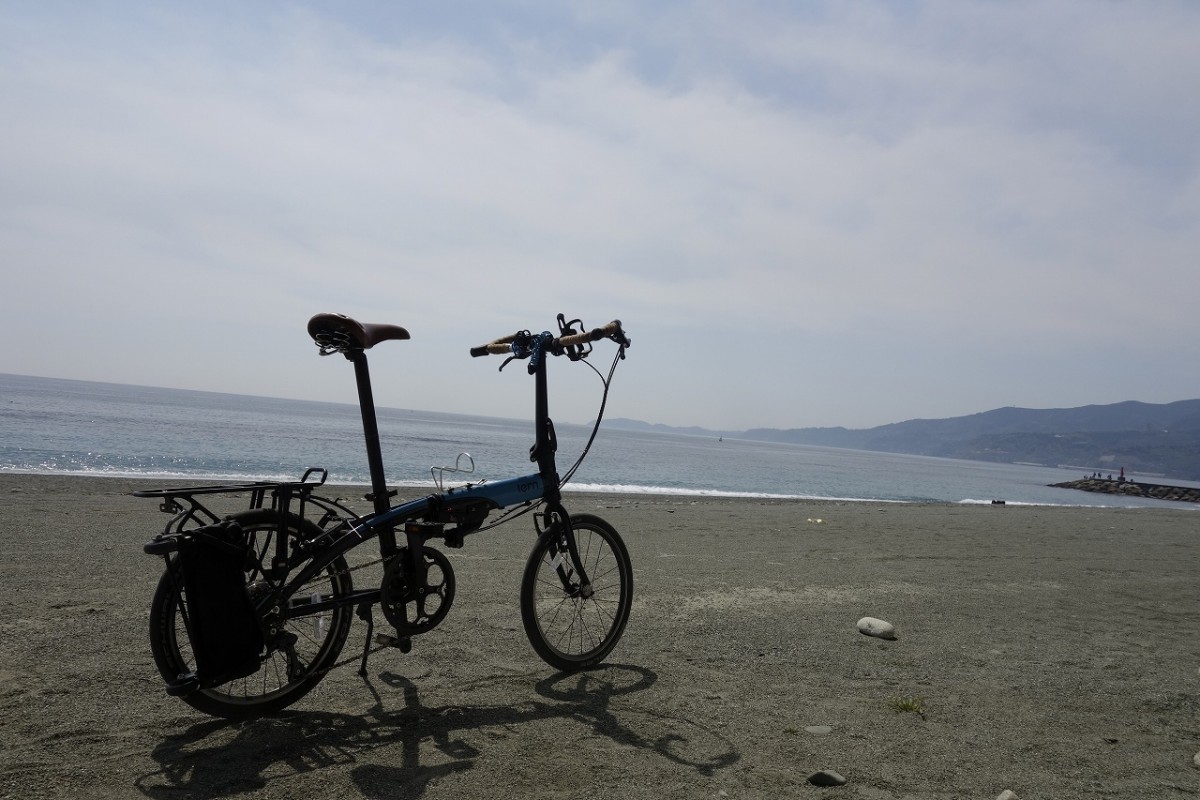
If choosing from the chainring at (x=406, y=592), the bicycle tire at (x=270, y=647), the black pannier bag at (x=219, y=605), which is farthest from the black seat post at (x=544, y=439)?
the black pannier bag at (x=219, y=605)

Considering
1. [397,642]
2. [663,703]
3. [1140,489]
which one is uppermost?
[397,642]

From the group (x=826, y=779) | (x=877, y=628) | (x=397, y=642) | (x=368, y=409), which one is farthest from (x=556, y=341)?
(x=877, y=628)

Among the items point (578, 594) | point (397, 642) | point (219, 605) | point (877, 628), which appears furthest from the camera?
point (877, 628)

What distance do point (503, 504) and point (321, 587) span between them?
1077 millimetres

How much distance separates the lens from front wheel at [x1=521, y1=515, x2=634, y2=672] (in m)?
4.20

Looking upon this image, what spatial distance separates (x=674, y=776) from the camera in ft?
10.0

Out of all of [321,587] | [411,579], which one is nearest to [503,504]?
[411,579]

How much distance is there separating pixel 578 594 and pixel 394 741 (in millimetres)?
1475

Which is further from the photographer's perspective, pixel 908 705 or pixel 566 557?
pixel 566 557

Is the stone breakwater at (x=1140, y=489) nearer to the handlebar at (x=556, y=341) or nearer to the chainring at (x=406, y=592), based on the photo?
the handlebar at (x=556, y=341)

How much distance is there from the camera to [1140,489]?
243 feet

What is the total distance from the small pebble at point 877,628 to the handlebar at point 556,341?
3.01 meters

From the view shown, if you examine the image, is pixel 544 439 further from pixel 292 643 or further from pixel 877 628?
pixel 877 628

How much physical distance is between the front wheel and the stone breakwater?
77901mm
